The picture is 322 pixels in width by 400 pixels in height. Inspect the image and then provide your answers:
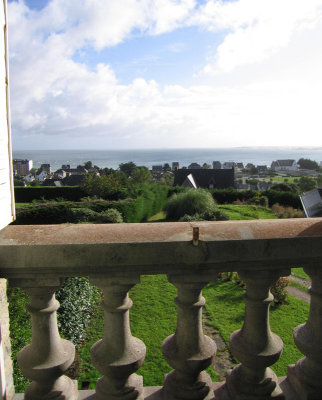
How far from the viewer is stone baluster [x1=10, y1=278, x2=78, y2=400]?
1.45 m

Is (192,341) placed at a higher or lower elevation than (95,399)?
higher

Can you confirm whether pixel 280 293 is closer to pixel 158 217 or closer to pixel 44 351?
pixel 44 351

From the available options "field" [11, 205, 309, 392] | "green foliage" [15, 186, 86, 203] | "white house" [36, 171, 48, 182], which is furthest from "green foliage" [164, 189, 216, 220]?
"white house" [36, 171, 48, 182]

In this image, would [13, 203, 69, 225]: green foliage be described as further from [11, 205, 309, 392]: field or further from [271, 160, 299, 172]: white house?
[271, 160, 299, 172]: white house

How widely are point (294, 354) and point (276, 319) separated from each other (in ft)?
7.12

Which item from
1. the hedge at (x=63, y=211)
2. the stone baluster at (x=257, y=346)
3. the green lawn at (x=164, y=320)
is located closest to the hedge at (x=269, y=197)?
the hedge at (x=63, y=211)

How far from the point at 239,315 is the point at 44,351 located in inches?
352

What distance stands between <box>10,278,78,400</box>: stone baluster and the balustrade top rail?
85 mm

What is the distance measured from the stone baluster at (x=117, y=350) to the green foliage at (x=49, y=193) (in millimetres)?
39888

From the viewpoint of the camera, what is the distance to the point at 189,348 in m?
1.56

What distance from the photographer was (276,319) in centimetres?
919

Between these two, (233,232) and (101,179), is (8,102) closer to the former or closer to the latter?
(233,232)

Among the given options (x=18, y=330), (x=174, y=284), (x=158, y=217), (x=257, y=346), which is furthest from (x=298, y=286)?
(x=158, y=217)

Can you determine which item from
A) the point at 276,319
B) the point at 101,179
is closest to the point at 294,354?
the point at 276,319
